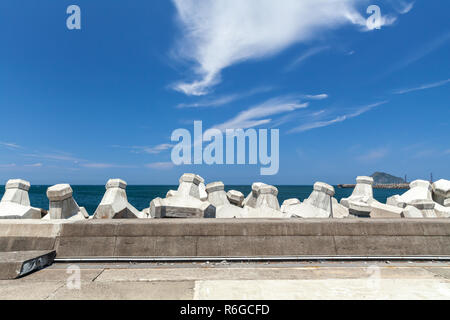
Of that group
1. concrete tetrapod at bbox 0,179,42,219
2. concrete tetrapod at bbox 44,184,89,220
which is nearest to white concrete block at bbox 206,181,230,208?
concrete tetrapod at bbox 44,184,89,220

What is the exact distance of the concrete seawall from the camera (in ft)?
15.0

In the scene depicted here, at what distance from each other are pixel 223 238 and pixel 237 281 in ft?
3.93

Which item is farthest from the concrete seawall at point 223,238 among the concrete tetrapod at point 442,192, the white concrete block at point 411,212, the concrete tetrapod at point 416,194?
the concrete tetrapod at point 442,192

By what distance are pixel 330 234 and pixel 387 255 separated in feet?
3.19

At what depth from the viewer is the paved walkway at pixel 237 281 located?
3090 mm

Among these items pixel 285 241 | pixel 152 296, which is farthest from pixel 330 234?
pixel 152 296

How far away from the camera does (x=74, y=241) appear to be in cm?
460

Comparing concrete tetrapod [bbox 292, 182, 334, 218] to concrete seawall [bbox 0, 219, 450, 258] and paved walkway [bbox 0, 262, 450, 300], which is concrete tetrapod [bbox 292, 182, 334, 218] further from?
paved walkway [bbox 0, 262, 450, 300]

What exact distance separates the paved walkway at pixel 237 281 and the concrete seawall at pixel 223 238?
34 centimetres

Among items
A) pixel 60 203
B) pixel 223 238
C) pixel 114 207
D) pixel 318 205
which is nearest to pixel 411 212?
pixel 318 205

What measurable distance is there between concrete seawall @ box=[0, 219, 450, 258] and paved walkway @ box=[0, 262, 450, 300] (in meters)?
0.34

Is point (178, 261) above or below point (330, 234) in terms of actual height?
below

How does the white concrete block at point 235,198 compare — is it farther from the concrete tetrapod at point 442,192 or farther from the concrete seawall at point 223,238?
the concrete tetrapod at point 442,192
